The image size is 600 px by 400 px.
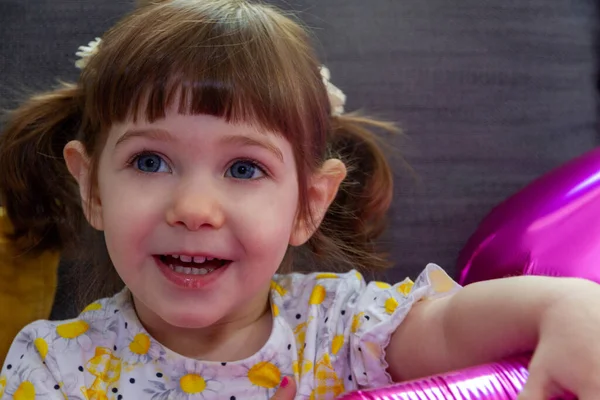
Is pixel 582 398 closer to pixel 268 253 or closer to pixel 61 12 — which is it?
pixel 268 253

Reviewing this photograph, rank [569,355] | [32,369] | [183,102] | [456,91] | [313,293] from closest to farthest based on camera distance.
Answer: [569,355] → [183,102] → [32,369] → [313,293] → [456,91]

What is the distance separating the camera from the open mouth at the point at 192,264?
78cm

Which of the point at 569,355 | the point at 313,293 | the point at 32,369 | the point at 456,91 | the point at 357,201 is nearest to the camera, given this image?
the point at 569,355

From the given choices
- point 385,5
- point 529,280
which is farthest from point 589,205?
point 385,5

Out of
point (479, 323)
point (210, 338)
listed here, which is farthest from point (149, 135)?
point (479, 323)

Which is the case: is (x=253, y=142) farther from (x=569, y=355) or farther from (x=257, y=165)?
(x=569, y=355)

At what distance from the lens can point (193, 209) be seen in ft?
2.37

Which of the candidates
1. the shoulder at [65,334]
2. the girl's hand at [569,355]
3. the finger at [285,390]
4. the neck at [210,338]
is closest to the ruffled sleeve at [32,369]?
the shoulder at [65,334]

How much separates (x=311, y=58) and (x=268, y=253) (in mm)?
237

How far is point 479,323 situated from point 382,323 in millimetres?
134

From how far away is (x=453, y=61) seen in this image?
1.20 metres

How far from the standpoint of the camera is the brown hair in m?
0.76

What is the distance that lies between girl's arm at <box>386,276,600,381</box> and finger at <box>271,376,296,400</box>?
0.12 metres

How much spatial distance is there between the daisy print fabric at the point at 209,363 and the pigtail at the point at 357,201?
0.15 meters
